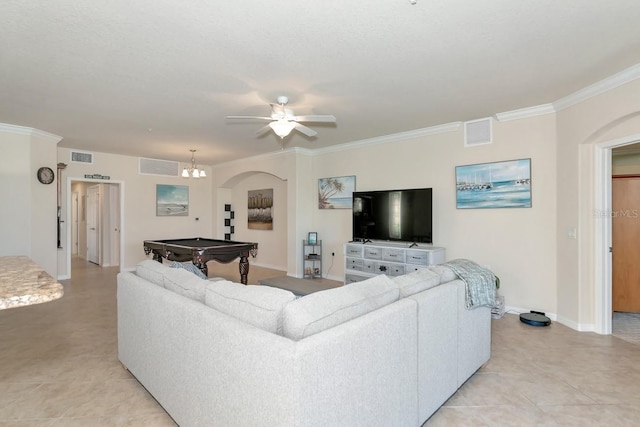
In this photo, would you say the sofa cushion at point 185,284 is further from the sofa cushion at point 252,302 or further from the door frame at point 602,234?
the door frame at point 602,234

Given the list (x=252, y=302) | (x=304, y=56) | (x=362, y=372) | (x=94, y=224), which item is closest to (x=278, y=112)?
(x=304, y=56)

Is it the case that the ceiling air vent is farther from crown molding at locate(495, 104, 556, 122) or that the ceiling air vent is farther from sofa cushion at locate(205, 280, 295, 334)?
crown molding at locate(495, 104, 556, 122)

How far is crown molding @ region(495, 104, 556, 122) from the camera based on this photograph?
397 centimetres

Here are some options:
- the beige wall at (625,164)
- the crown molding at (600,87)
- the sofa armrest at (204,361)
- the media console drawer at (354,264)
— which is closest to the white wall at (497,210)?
the crown molding at (600,87)

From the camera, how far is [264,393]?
132 centimetres

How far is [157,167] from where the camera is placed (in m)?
7.71

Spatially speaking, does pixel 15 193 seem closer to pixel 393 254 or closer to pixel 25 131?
pixel 25 131

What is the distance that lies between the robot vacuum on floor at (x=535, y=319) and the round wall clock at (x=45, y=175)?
7136 mm

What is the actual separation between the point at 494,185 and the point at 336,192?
2.70 meters

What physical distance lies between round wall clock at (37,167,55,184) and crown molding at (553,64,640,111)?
23.9 ft

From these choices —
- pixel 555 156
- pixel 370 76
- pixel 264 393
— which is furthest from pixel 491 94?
pixel 264 393

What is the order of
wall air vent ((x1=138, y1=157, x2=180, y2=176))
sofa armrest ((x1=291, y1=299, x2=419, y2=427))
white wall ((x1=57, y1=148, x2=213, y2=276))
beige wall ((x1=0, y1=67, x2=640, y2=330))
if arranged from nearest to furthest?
1. sofa armrest ((x1=291, y1=299, x2=419, y2=427))
2. beige wall ((x1=0, y1=67, x2=640, y2=330))
3. white wall ((x1=57, y1=148, x2=213, y2=276))
4. wall air vent ((x1=138, y1=157, x2=180, y2=176))

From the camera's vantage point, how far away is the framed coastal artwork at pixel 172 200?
781 centimetres

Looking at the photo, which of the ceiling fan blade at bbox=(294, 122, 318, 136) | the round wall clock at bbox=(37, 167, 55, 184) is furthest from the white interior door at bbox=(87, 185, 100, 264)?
the ceiling fan blade at bbox=(294, 122, 318, 136)
